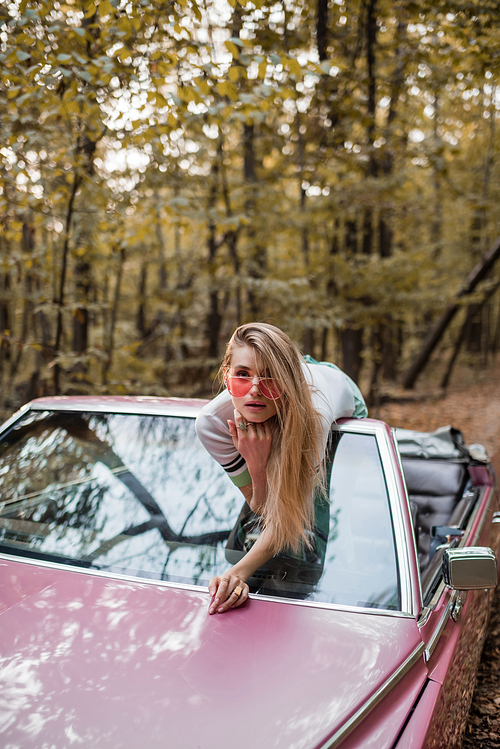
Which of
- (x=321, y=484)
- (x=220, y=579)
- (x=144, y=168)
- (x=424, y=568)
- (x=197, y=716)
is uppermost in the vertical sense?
(x=144, y=168)

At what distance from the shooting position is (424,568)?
8.54 ft

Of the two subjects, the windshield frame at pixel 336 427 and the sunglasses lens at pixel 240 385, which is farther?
the sunglasses lens at pixel 240 385

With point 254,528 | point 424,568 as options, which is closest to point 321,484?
point 254,528

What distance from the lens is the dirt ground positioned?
225 cm

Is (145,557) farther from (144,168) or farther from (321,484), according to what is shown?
(144,168)

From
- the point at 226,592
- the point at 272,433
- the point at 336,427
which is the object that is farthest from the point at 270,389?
the point at 226,592

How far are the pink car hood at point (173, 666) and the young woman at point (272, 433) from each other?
0.24 meters

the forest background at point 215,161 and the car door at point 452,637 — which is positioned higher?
the forest background at point 215,161

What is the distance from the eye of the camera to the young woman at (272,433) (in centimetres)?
173

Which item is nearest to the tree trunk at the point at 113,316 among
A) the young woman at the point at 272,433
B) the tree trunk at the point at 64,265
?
the tree trunk at the point at 64,265

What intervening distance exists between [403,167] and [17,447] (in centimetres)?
785

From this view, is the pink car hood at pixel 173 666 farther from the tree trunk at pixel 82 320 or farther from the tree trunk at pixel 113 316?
the tree trunk at pixel 113 316

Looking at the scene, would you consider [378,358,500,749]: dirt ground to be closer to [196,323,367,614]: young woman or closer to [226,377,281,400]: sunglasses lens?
[196,323,367,614]: young woman

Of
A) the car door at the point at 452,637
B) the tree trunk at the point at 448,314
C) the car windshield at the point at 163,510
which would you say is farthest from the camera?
the tree trunk at the point at 448,314
